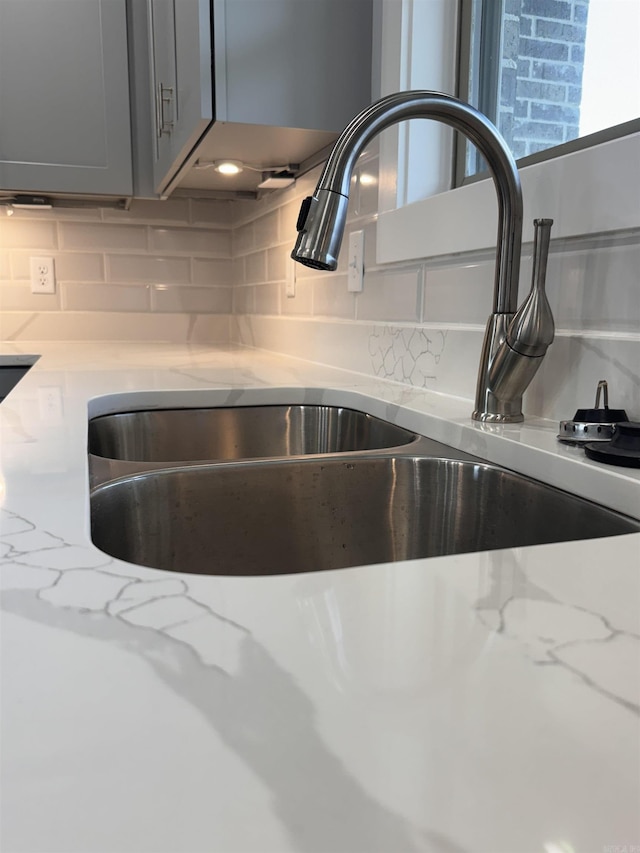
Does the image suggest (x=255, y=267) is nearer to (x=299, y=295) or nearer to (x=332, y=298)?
(x=299, y=295)

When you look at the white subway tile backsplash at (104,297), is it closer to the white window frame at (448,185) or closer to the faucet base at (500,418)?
the white window frame at (448,185)

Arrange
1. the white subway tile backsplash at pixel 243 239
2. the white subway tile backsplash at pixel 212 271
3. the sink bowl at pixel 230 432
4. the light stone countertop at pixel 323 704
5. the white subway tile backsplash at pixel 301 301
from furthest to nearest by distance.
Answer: the white subway tile backsplash at pixel 212 271
the white subway tile backsplash at pixel 243 239
the white subway tile backsplash at pixel 301 301
the sink bowl at pixel 230 432
the light stone countertop at pixel 323 704

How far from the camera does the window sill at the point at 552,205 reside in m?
0.76

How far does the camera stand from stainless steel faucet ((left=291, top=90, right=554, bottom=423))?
2.37 ft

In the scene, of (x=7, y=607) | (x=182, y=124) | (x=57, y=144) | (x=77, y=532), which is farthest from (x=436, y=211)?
(x=57, y=144)

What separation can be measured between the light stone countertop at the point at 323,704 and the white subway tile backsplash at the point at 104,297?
215cm

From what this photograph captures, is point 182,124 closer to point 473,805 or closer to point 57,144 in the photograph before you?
point 57,144

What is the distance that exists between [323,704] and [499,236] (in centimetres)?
70

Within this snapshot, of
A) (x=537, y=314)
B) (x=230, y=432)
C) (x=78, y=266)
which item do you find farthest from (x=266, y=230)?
(x=537, y=314)

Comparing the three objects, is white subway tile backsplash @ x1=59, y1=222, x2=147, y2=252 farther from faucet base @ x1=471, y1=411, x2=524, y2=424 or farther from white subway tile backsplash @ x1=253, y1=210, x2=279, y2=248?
faucet base @ x1=471, y1=411, x2=524, y2=424

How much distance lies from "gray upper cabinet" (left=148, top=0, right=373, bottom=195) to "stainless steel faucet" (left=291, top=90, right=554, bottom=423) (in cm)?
57

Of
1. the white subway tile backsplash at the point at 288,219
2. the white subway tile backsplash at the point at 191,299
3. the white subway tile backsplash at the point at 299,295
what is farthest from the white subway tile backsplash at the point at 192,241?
the white subway tile backsplash at the point at 288,219

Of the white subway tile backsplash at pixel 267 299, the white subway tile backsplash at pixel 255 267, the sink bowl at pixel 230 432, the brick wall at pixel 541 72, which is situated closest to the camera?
the brick wall at pixel 541 72

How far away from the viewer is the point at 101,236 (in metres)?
2.46
